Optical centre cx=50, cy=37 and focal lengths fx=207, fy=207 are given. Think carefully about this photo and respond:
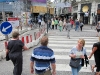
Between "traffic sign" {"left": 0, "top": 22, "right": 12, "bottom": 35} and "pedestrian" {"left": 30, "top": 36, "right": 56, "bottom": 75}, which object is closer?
"pedestrian" {"left": 30, "top": 36, "right": 56, "bottom": 75}

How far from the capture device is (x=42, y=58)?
421 centimetres

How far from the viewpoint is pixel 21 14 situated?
27.2 meters

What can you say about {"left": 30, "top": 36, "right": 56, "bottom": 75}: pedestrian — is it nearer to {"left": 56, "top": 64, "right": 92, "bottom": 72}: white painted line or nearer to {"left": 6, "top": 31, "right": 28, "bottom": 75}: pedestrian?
{"left": 6, "top": 31, "right": 28, "bottom": 75}: pedestrian

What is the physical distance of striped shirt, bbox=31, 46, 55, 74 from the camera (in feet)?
13.8

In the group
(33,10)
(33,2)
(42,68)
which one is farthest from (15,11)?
(42,68)

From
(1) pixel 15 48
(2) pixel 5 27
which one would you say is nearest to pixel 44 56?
(1) pixel 15 48

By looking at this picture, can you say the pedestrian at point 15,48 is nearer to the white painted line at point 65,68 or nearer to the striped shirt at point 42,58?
the striped shirt at point 42,58

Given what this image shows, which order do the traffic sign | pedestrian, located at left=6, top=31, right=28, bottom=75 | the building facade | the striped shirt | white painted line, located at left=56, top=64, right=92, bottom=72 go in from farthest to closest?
the building facade < the traffic sign < white painted line, located at left=56, top=64, right=92, bottom=72 < pedestrian, located at left=6, top=31, right=28, bottom=75 < the striped shirt

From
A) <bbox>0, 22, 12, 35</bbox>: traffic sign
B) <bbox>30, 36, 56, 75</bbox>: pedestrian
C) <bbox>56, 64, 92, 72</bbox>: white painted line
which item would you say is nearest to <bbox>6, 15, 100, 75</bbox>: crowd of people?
<bbox>30, 36, 56, 75</bbox>: pedestrian

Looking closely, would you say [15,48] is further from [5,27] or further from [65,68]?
[5,27]

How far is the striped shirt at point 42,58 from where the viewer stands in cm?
420

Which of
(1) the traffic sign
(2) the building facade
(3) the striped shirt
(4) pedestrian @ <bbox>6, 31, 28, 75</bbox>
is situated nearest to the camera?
(3) the striped shirt

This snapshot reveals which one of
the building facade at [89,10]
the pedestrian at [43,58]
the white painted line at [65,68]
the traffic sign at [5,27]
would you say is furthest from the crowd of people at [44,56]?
the building facade at [89,10]

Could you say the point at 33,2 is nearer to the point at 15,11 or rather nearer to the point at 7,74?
the point at 15,11
